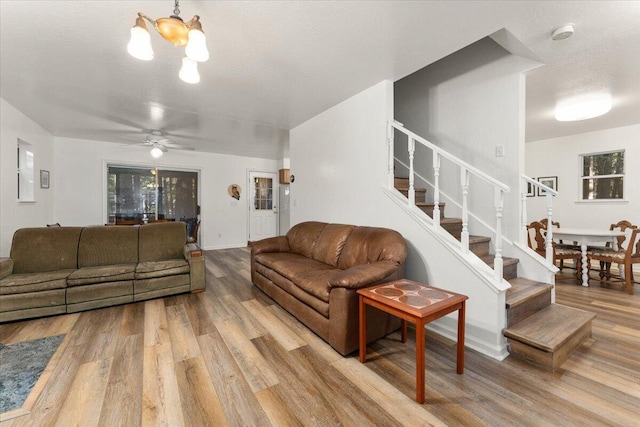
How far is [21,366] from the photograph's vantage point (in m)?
1.85

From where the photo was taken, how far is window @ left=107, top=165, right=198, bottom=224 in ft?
18.9

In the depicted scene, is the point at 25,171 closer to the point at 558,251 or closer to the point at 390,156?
the point at 390,156

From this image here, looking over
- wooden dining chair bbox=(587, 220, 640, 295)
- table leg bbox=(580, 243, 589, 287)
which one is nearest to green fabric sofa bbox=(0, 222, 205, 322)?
table leg bbox=(580, 243, 589, 287)

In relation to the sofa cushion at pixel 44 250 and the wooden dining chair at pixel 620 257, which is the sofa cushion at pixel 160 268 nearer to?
the sofa cushion at pixel 44 250

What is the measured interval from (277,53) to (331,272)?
2.06 m

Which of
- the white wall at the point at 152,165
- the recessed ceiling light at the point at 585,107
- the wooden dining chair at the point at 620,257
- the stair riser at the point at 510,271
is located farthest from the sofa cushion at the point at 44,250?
the wooden dining chair at the point at 620,257

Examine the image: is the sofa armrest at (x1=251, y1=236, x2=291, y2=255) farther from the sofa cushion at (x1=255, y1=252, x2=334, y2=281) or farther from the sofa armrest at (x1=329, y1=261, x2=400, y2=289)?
the sofa armrest at (x1=329, y1=261, x2=400, y2=289)

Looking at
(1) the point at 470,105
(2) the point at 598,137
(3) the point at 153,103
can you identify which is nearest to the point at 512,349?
(1) the point at 470,105

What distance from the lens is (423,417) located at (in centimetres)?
140

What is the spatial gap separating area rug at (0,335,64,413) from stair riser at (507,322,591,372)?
10.5 ft

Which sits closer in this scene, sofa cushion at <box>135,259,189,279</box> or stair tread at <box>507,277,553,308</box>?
stair tread at <box>507,277,553,308</box>

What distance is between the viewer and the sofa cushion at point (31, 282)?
2541 millimetres

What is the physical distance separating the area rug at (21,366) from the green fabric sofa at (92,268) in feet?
2.05

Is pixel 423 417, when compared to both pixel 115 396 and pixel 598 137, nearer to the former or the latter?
pixel 115 396
